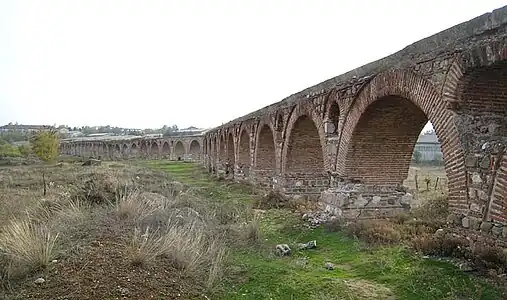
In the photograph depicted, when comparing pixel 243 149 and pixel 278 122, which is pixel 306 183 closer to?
pixel 278 122

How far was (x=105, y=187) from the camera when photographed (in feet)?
36.6

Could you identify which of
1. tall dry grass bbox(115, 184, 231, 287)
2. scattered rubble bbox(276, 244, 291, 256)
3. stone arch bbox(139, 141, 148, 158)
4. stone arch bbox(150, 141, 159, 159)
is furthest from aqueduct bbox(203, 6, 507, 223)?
stone arch bbox(139, 141, 148, 158)

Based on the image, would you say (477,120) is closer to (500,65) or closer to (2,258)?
(500,65)

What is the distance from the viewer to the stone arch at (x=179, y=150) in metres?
57.3

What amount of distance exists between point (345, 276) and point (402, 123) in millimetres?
4433

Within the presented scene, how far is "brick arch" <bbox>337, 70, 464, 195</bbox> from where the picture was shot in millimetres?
8086

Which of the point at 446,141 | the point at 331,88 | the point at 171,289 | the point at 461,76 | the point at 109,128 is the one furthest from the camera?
the point at 109,128

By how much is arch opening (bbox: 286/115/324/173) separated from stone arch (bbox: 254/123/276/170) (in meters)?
3.74

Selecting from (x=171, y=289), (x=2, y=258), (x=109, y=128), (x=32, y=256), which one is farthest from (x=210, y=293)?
(x=109, y=128)

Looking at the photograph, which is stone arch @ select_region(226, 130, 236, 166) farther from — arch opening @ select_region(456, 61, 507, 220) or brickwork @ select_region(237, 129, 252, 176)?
arch opening @ select_region(456, 61, 507, 220)

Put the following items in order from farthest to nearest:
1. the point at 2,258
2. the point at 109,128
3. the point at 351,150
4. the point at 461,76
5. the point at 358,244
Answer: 1. the point at 109,128
2. the point at 351,150
3. the point at 358,244
4. the point at 461,76
5. the point at 2,258

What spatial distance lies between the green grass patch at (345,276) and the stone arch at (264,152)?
33.9 ft

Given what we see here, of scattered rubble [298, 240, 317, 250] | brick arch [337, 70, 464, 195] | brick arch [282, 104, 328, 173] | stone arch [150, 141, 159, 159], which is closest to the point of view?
scattered rubble [298, 240, 317, 250]

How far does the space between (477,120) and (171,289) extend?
4.79 meters
